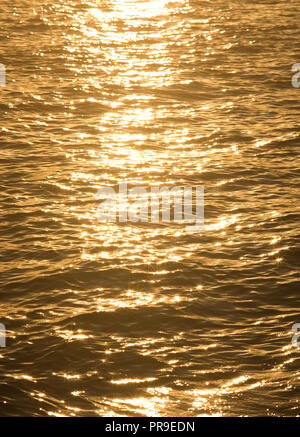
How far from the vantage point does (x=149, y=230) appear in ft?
32.5

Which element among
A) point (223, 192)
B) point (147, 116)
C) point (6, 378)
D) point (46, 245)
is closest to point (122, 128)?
point (147, 116)

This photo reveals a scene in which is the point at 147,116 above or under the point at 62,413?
above

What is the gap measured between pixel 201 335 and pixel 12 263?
8.13 feet

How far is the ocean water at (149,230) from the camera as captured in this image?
7.34 metres

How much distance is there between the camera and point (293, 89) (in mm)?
14344

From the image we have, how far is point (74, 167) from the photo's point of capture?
11.5 m

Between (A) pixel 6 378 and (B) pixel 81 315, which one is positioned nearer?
(A) pixel 6 378

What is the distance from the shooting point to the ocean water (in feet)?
24.1

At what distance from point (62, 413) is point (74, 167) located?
5155mm

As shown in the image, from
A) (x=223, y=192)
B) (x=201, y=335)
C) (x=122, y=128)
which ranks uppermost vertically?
(x=122, y=128)

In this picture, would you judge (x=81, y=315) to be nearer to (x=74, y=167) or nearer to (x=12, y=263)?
(x=12, y=263)
